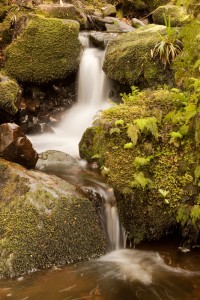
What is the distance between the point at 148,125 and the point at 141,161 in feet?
2.14

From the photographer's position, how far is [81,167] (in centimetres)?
780

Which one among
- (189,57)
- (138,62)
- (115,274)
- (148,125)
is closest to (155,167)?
(148,125)

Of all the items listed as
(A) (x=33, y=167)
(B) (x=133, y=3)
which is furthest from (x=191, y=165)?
(B) (x=133, y=3)

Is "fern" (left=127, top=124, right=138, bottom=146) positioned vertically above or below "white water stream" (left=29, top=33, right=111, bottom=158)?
below

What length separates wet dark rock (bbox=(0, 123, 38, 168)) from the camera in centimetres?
694

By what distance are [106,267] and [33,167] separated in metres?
2.80

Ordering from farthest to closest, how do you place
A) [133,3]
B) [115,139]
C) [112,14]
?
[133,3] → [112,14] → [115,139]

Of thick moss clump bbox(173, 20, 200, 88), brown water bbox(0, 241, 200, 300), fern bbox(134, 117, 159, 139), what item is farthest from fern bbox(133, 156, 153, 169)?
thick moss clump bbox(173, 20, 200, 88)

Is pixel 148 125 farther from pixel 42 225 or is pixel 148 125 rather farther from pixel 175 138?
pixel 42 225

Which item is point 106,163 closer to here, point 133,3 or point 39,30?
point 39,30

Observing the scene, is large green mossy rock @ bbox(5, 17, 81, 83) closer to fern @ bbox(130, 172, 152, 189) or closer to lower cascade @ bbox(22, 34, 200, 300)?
lower cascade @ bbox(22, 34, 200, 300)

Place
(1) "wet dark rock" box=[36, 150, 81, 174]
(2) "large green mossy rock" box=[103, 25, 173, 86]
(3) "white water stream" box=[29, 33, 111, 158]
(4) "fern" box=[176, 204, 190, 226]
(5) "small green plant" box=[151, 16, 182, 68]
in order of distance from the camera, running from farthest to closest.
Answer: (3) "white water stream" box=[29, 33, 111, 158]
(2) "large green mossy rock" box=[103, 25, 173, 86]
(5) "small green plant" box=[151, 16, 182, 68]
(1) "wet dark rock" box=[36, 150, 81, 174]
(4) "fern" box=[176, 204, 190, 226]

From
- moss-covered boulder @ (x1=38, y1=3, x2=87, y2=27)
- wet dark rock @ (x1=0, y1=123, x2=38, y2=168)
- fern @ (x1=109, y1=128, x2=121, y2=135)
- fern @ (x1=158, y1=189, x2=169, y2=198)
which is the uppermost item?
moss-covered boulder @ (x1=38, y1=3, x2=87, y2=27)

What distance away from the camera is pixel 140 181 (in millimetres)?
5809
